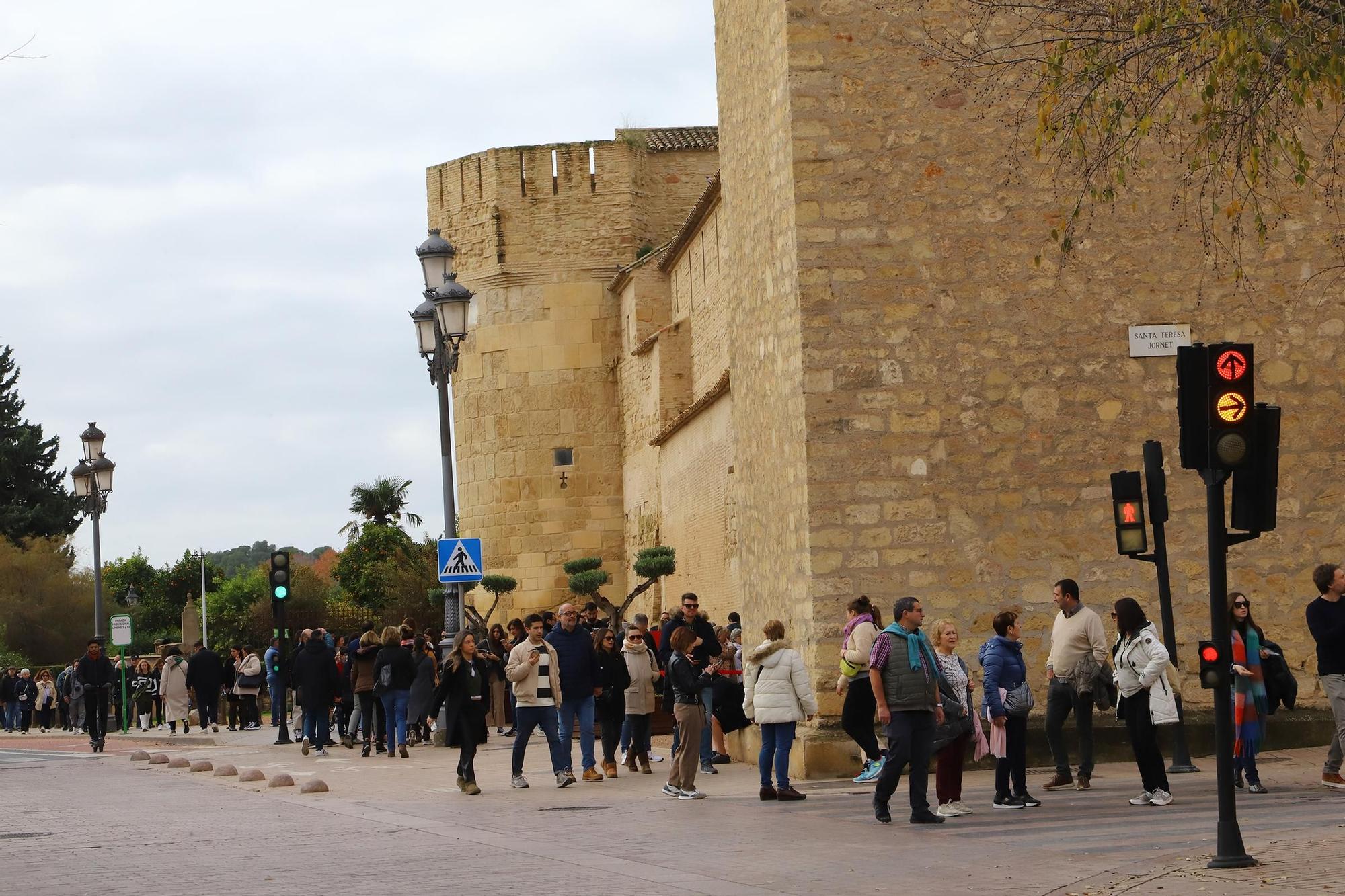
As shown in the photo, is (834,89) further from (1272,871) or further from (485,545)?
(485,545)

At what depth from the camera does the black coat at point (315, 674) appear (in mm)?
22312

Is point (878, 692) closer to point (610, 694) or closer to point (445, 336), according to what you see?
point (610, 694)

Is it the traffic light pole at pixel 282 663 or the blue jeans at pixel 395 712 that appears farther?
the traffic light pole at pixel 282 663

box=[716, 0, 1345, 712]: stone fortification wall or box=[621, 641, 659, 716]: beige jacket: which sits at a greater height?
box=[716, 0, 1345, 712]: stone fortification wall

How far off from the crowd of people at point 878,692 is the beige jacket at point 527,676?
2 centimetres

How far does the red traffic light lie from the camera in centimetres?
938

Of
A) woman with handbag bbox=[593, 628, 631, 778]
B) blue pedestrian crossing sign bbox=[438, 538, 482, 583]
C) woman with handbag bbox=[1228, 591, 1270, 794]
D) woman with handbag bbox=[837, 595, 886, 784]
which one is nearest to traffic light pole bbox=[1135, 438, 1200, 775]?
woman with handbag bbox=[1228, 591, 1270, 794]

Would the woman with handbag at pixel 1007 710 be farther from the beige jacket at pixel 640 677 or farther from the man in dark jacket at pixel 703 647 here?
the beige jacket at pixel 640 677

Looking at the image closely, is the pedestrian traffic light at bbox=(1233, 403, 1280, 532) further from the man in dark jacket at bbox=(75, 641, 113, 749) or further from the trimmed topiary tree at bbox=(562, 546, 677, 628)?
the trimmed topiary tree at bbox=(562, 546, 677, 628)

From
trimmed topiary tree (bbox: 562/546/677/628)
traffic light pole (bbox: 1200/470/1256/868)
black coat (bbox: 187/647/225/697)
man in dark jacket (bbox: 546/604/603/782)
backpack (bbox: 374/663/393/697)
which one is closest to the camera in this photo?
traffic light pole (bbox: 1200/470/1256/868)

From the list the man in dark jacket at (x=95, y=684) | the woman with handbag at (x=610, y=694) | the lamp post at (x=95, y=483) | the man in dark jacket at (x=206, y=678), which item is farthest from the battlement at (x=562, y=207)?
the woman with handbag at (x=610, y=694)

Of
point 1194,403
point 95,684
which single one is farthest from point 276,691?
point 1194,403

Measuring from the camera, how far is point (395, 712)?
21344 millimetres

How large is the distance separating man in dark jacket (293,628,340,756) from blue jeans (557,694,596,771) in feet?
21.4
